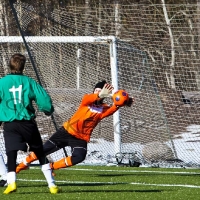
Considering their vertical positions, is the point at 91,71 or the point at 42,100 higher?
the point at 42,100

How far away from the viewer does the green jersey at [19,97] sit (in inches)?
343

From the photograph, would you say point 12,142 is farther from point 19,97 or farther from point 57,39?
point 57,39

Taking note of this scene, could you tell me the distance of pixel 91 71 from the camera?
1545 centimetres

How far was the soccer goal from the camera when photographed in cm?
1495

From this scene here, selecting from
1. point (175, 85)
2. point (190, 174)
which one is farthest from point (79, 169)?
point (175, 85)

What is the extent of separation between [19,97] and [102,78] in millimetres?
6703

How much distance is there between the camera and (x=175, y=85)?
604 inches

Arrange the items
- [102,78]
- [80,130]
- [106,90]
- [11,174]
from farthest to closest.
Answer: [102,78], [80,130], [106,90], [11,174]

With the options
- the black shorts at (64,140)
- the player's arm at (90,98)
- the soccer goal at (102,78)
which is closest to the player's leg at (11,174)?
the player's arm at (90,98)

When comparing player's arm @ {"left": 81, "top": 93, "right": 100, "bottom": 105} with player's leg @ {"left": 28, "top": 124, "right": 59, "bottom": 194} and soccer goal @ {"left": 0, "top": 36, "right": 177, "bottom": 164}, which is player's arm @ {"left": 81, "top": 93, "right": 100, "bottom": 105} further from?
soccer goal @ {"left": 0, "top": 36, "right": 177, "bottom": 164}

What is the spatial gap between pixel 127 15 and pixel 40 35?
1.70m

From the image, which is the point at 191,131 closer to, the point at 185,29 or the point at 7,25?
the point at 185,29

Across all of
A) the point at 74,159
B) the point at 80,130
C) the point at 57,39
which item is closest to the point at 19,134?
the point at 74,159

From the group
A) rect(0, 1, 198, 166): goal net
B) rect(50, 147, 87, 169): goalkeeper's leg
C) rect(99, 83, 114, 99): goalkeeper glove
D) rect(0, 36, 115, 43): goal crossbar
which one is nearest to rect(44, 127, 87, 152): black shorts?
rect(50, 147, 87, 169): goalkeeper's leg
